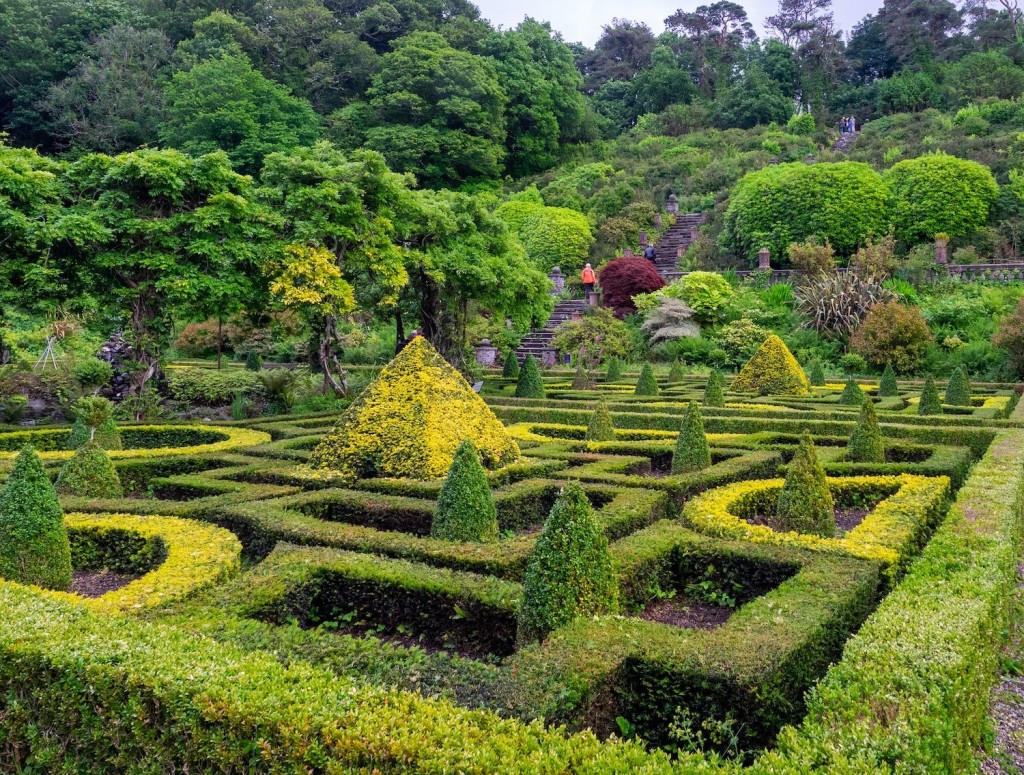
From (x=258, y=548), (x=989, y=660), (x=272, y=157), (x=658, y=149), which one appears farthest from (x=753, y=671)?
(x=658, y=149)

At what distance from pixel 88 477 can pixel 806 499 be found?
763cm

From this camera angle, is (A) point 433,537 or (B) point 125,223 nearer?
(A) point 433,537

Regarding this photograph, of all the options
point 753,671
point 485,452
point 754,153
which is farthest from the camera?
point 754,153

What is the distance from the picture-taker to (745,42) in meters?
66.8

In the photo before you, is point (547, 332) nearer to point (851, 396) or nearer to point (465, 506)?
point (851, 396)

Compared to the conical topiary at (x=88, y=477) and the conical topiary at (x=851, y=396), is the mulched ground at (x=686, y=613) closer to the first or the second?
the conical topiary at (x=88, y=477)

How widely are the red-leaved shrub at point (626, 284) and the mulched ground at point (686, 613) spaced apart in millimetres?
25259

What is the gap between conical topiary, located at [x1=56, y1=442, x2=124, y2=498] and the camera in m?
7.97

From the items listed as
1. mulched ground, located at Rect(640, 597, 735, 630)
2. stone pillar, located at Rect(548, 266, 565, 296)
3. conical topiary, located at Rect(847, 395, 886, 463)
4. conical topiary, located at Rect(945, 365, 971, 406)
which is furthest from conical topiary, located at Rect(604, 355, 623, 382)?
mulched ground, located at Rect(640, 597, 735, 630)

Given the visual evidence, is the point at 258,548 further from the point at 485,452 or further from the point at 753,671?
the point at 753,671

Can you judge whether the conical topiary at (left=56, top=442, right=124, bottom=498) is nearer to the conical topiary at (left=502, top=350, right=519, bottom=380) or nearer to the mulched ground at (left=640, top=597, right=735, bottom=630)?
the mulched ground at (left=640, top=597, right=735, bottom=630)

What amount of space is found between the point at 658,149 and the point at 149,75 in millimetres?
32281

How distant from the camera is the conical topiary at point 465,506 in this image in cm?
642

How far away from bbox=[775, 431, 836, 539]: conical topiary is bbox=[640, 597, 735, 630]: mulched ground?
162 cm
